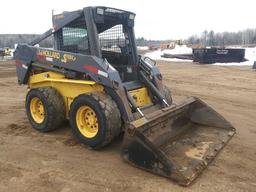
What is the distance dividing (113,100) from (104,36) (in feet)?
5.20

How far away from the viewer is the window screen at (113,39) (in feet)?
19.7

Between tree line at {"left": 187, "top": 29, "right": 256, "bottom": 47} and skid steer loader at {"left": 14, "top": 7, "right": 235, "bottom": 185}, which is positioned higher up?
tree line at {"left": 187, "top": 29, "right": 256, "bottom": 47}

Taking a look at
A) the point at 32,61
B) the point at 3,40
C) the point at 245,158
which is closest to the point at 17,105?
the point at 32,61

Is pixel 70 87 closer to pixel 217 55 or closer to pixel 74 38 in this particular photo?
pixel 74 38

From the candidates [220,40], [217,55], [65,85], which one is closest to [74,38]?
[65,85]

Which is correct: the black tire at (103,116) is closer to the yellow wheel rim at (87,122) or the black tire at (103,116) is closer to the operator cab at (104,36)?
the yellow wheel rim at (87,122)

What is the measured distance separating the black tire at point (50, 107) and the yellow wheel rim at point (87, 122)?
72cm

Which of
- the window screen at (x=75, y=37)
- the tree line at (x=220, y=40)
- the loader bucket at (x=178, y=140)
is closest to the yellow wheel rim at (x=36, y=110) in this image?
the window screen at (x=75, y=37)

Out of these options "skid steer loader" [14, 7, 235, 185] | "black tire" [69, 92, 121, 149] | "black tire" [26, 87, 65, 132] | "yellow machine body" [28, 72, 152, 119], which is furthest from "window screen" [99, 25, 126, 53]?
"black tire" [69, 92, 121, 149]

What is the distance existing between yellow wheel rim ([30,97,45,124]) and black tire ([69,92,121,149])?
1406 mm

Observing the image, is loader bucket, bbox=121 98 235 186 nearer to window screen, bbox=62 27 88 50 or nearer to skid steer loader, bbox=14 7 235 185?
skid steer loader, bbox=14 7 235 185

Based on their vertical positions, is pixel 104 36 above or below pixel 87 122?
above

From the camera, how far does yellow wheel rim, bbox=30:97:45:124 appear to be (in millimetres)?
6099

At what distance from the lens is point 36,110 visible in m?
6.20
